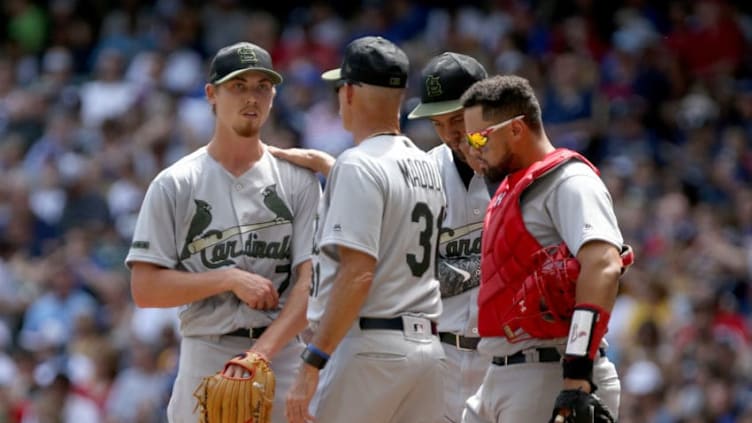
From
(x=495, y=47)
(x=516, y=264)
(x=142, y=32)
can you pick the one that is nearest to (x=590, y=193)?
(x=516, y=264)

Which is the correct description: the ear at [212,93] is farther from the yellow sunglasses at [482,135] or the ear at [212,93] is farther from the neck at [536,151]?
the neck at [536,151]

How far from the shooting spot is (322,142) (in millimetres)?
14500

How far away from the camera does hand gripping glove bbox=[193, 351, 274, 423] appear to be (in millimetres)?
5961

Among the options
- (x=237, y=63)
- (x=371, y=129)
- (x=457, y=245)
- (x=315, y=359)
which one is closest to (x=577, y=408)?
(x=315, y=359)

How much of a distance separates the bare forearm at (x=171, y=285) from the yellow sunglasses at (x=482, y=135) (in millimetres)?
1245

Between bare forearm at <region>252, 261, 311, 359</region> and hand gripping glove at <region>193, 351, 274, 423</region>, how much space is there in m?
0.07

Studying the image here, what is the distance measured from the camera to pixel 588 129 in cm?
1302

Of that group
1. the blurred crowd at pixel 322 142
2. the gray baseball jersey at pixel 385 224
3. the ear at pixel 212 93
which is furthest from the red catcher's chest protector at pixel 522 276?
the blurred crowd at pixel 322 142

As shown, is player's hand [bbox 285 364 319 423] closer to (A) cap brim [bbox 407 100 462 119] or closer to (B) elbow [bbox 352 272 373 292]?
(B) elbow [bbox 352 272 373 292]

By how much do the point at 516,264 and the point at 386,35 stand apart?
10.3m

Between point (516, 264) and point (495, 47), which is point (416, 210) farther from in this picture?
point (495, 47)

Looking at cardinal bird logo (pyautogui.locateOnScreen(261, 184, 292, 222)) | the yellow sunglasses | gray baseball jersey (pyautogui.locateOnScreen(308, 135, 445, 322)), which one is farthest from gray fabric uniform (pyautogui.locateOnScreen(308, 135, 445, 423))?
cardinal bird logo (pyautogui.locateOnScreen(261, 184, 292, 222))

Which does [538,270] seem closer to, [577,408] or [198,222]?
[577,408]

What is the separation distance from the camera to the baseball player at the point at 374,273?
551 centimetres
